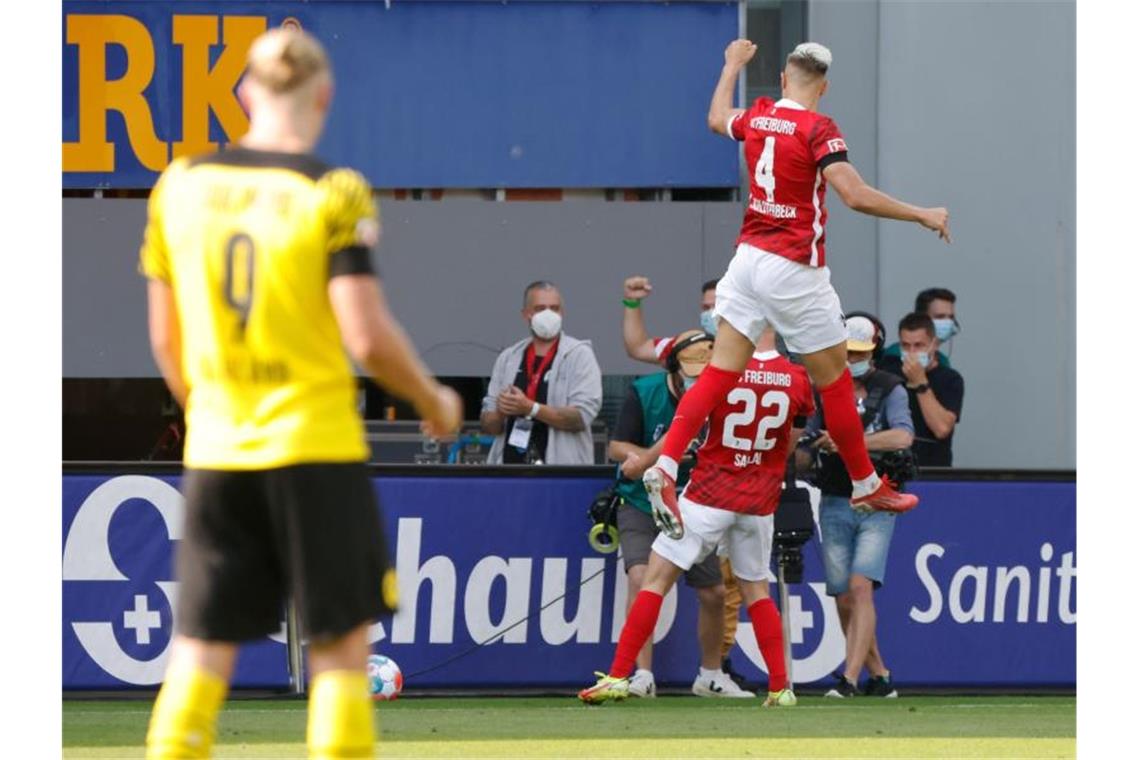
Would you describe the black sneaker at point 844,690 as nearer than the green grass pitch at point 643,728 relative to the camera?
No

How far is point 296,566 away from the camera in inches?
196

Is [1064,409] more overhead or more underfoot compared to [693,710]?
more overhead

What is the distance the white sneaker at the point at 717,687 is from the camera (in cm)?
1146

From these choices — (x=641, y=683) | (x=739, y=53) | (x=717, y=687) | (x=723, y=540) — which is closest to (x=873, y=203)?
(x=739, y=53)

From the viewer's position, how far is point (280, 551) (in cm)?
504

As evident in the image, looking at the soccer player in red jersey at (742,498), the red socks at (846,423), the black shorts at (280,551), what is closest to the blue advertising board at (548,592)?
the soccer player in red jersey at (742,498)

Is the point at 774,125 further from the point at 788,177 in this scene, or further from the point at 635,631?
the point at 635,631

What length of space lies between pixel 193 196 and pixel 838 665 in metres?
7.63

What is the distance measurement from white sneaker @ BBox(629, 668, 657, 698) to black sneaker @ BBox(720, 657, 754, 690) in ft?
2.11

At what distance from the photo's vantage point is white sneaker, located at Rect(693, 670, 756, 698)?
37.6 ft

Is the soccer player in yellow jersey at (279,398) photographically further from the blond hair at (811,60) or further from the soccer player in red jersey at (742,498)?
the soccer player in red jersey at (742,498)

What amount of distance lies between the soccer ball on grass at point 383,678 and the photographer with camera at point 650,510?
50.7 inches
